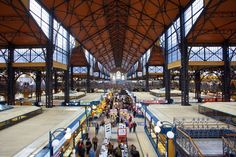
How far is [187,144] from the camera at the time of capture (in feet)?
34.9

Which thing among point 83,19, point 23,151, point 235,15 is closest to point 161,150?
point 23,151

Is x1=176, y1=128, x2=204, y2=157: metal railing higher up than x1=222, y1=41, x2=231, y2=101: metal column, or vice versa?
x1=222, y1=41, x2=231, y2=101: metal column

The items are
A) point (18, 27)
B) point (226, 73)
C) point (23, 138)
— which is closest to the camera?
point (23, 138)

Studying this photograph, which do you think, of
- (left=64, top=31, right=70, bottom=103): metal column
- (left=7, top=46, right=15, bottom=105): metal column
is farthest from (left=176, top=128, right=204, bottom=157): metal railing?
(left=64, top=31, right=70, bottom=103): metal column

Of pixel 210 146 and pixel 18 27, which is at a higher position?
pixel 18 27

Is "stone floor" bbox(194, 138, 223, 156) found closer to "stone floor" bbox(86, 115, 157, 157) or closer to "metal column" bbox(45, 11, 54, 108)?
"stone floor" bbox(86, 115, 157, 157)

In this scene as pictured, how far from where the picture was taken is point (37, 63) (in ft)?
89.1

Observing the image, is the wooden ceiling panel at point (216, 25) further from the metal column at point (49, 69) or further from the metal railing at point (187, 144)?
the metal column at point (49, 69)

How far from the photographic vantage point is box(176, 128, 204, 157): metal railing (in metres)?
9.29

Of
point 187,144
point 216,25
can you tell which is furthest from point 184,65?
point 187,144

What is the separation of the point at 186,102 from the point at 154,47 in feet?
71.3

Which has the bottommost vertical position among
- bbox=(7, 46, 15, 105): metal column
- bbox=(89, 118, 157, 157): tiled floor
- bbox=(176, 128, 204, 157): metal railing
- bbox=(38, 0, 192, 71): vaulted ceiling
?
bbox=(89, 118, 157, 157): tiled floor

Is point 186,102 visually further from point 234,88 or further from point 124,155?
point 234,88

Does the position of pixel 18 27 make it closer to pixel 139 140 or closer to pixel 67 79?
pixel 67 79
